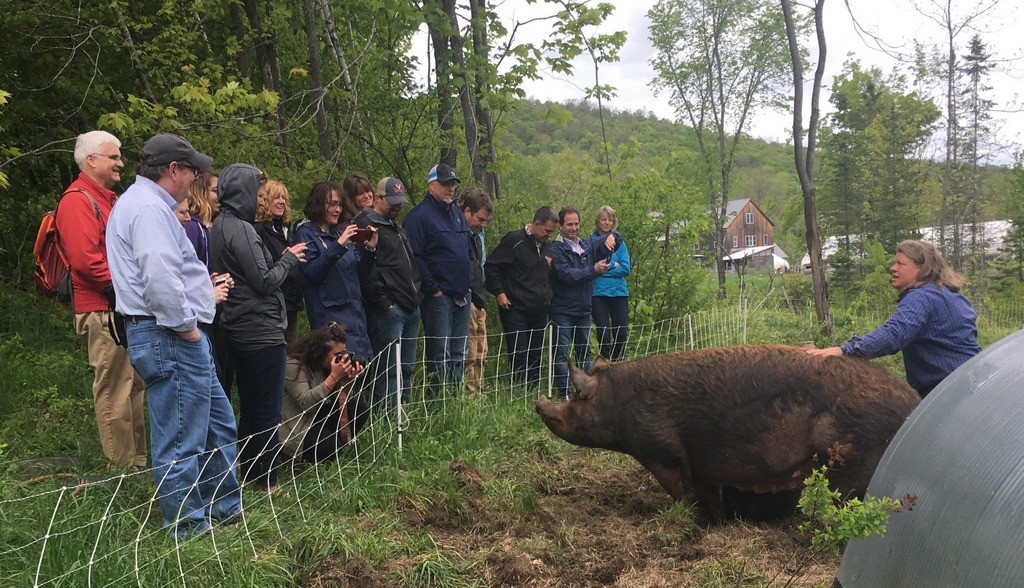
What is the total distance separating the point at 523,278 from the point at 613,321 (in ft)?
5.27

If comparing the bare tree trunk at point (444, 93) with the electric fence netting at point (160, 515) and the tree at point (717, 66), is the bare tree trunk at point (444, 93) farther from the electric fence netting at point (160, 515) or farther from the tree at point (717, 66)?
the tree at point (717, 66)

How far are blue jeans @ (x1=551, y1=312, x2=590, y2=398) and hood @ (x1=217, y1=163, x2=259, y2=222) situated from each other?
3961 millimetres

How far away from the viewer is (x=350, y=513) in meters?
4.41

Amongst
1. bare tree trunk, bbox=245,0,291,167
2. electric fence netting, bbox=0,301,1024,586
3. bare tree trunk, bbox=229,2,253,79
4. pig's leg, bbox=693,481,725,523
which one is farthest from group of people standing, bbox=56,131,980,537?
bare tree trunk, bbox=229,2,253,79

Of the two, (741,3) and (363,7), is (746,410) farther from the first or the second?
(741,3)

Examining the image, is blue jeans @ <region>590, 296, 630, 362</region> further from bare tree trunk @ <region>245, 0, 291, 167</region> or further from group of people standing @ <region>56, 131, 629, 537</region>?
bare tree trunk @ <region>245, 0, 291, 167</region>

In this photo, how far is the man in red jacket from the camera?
4.48 meters

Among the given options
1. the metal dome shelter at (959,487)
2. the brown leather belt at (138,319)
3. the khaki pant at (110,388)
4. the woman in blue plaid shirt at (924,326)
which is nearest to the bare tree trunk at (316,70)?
the khaki pant at (110,388)

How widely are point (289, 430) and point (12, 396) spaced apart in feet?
11.2

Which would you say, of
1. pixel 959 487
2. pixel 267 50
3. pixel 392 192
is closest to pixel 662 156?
pixel 267 50

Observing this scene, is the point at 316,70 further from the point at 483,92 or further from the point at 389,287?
the point at 389,287

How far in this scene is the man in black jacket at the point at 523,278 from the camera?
734cm

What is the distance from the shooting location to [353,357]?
523 centimetres

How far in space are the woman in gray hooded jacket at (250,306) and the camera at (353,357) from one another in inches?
16.0
